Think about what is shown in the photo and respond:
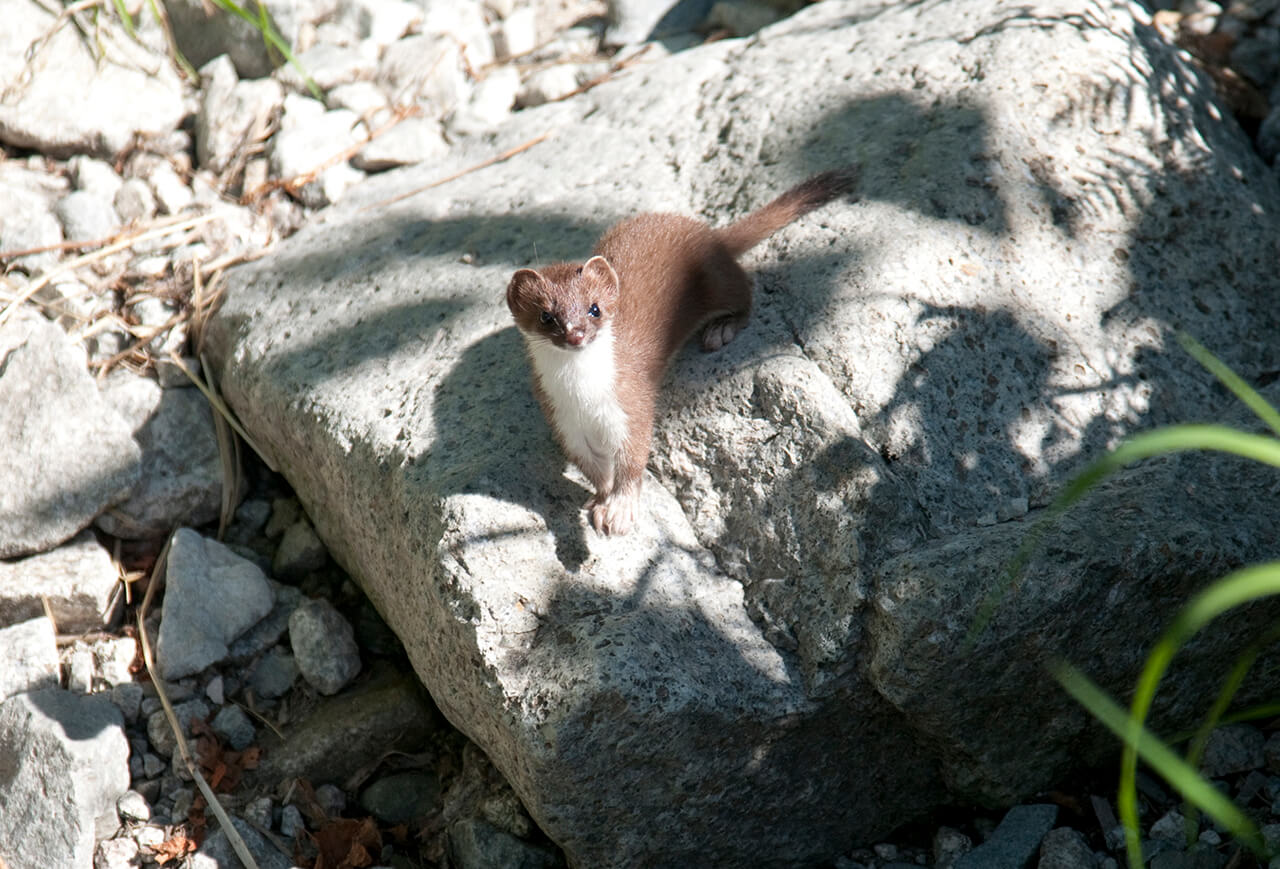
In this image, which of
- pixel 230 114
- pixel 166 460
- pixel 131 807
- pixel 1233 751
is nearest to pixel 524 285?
pixel 166 460

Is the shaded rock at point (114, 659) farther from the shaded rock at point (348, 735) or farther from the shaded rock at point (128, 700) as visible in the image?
the shaded rock at point (348, 735)

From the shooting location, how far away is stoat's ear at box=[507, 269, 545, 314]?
3078mm

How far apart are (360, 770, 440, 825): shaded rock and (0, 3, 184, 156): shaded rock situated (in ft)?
10.2

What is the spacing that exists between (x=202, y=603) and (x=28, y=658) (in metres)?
0.53

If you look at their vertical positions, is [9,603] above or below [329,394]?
below

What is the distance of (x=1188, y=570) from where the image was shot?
273 cm

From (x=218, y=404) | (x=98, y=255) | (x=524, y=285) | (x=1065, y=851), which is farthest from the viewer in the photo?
(x=98, y=255)

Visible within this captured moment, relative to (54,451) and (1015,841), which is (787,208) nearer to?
(1015,841)

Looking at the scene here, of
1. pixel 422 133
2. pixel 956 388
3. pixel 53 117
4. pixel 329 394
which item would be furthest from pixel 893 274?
pixel 53 117

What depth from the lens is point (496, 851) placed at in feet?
10.00

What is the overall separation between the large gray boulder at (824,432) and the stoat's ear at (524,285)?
435 mm

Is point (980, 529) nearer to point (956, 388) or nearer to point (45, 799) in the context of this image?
point (956, 388)

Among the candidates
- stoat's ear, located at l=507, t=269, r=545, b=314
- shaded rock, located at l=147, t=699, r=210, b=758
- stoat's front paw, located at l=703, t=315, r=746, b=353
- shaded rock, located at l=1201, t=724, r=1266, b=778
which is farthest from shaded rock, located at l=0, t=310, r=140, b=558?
shaded rock, located at l=1201, t=724, r=1266, b=778

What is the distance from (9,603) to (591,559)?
2002mm
